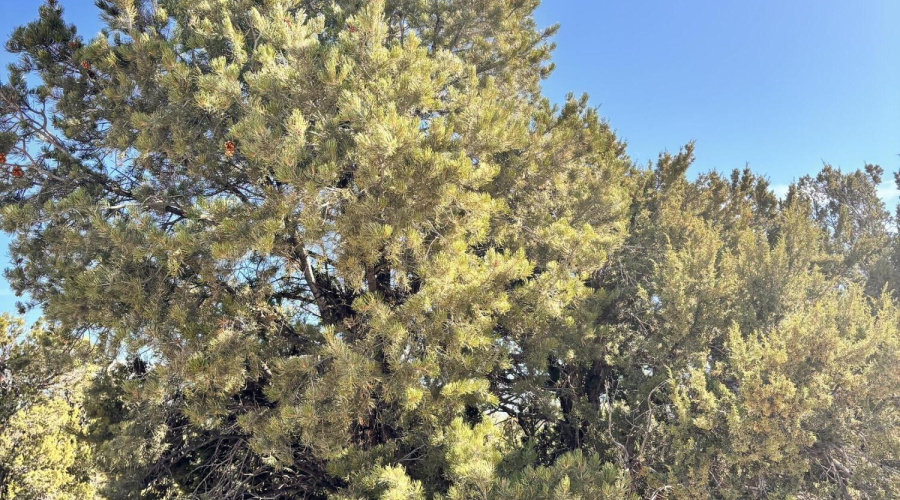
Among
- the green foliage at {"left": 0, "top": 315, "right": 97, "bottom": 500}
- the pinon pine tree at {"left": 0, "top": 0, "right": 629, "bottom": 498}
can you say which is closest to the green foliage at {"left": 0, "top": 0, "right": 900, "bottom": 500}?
the pinon pine tree at {"left": 0, "top": 0, "right": 629, "bottom": 498}

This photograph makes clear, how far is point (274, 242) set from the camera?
13.0 feet

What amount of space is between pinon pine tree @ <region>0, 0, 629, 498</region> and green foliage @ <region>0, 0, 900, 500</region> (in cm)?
3

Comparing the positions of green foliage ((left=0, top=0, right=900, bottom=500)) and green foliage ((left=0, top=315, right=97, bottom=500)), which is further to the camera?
green foliage ((left=0, top=315, right=97, bottom=500))

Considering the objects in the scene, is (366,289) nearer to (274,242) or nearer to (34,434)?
(274,242)

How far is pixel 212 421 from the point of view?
464 centimetres

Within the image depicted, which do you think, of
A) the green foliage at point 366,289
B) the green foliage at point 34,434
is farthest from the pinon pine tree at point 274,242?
the green foliage at point 34,434

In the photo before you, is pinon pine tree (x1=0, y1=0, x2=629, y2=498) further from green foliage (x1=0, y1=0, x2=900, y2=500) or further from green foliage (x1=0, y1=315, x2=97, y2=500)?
green foliage (x1=0, y1=315, x2=97, y2=500)

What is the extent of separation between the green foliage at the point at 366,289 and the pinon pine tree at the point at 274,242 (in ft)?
0.10

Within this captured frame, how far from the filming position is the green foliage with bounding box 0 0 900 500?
372 centimetres

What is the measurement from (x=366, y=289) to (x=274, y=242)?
1.03 metres

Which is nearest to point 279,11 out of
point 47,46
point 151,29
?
point 151,29

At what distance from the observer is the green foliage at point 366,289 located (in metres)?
3.72

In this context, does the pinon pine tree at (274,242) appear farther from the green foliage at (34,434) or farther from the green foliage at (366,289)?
the green foliage at (34,434)

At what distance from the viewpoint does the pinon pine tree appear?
12.0 ft
